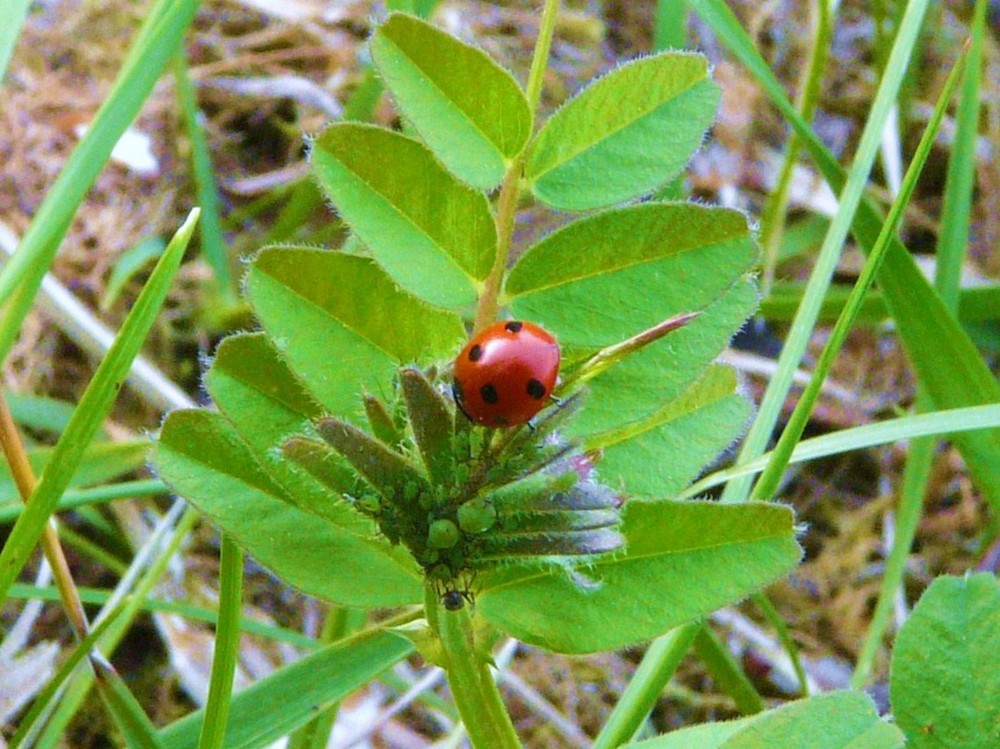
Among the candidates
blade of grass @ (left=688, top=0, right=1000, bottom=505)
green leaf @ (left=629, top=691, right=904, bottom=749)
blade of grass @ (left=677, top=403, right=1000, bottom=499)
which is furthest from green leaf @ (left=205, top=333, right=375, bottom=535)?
blade of grass @ (left=688, top=0, right=1000, bottom=505)

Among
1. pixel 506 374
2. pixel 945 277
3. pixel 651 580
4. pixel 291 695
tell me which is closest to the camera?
pixel 506 374

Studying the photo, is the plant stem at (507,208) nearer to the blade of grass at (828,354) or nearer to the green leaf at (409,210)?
the green leaf at (409,210)

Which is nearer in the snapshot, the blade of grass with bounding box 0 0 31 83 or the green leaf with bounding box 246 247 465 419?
the green leaf with bounding box 246 247 465 419

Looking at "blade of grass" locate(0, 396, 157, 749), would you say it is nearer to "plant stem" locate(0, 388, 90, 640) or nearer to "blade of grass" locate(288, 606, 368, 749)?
"plant stem" locate(0, 388, 90, 640)

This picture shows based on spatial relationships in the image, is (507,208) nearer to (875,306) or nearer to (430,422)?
(430,422)

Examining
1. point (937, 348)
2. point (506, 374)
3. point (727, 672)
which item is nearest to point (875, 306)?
point (937, 348)

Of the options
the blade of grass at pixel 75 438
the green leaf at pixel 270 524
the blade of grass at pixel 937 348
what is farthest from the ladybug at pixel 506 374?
the blade of grass at pixel 937 348
